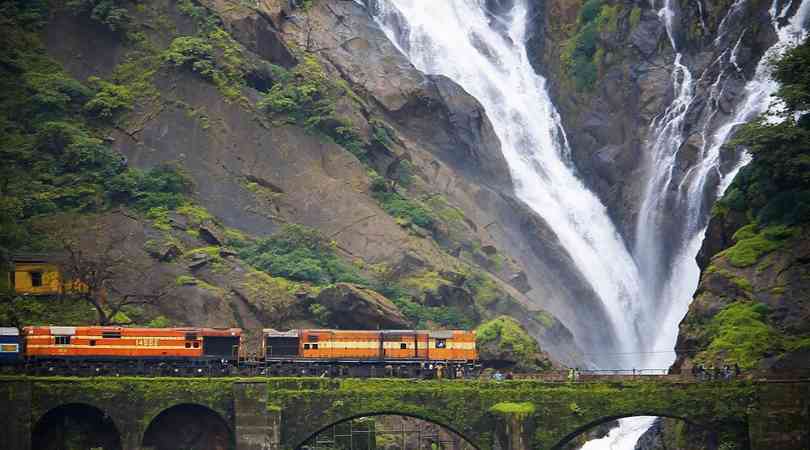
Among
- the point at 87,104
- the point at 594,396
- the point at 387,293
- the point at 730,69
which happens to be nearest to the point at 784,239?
the point at 594,396

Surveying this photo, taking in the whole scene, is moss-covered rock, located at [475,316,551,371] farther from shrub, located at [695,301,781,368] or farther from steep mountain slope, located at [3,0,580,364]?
shrub, located at [695,301,781,368]

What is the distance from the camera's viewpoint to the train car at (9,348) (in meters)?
75.1

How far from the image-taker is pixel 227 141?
340 ft

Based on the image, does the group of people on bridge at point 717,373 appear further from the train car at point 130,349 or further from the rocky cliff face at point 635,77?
the rocky cliff face at point 635,77

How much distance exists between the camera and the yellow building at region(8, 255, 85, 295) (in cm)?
8794

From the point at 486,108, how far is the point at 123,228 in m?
44.4

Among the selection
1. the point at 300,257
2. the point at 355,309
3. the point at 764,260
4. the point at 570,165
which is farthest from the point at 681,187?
the point at 355,309

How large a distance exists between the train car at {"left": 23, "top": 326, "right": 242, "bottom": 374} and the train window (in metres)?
10.6

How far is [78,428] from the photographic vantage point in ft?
248

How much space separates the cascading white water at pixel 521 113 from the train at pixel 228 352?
3395 centimetres

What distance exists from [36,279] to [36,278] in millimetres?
62

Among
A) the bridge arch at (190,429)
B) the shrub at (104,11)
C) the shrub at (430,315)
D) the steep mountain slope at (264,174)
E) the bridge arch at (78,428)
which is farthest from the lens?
the shrub at (104,11)

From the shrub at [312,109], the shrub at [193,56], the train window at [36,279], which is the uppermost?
the shrub at [193,56]

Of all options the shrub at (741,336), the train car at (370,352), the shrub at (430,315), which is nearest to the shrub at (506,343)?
the shrub at (430,315)
